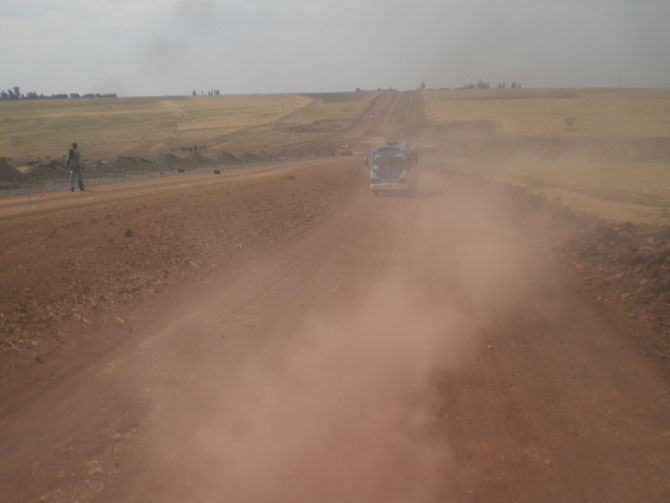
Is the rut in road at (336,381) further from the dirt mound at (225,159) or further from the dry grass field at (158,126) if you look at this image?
the dry grass field at (158,126)

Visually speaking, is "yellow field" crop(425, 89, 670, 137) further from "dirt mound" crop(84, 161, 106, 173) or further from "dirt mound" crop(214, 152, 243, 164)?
"dirt mound" crop(84, 161, 106, 173)

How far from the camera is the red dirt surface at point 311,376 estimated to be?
3.82 metres

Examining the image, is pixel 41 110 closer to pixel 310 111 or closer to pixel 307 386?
pixel 310 111

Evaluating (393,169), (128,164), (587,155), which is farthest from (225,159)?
(587,155)

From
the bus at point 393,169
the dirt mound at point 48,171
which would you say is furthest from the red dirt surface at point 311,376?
the dirt mound at point 48,171

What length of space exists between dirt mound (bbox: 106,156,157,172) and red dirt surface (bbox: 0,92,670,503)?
700 inches

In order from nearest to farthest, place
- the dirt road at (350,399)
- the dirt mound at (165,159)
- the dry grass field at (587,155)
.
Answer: the dirt road at (350,399) → the dry grass field at (587,155) → the dirt mound at (165,159)

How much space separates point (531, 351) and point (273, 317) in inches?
148

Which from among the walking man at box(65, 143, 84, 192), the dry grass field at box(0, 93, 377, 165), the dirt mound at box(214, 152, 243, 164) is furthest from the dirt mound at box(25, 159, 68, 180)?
the dry grass field at box(0, 93, 377, 165)

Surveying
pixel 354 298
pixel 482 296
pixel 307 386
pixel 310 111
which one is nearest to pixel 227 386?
pixel 307 386

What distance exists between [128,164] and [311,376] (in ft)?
87.5

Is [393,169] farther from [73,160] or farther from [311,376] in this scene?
[311,376]

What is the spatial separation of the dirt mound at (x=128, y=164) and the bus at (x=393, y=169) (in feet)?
51.3

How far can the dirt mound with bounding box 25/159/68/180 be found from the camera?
73.7 feet
